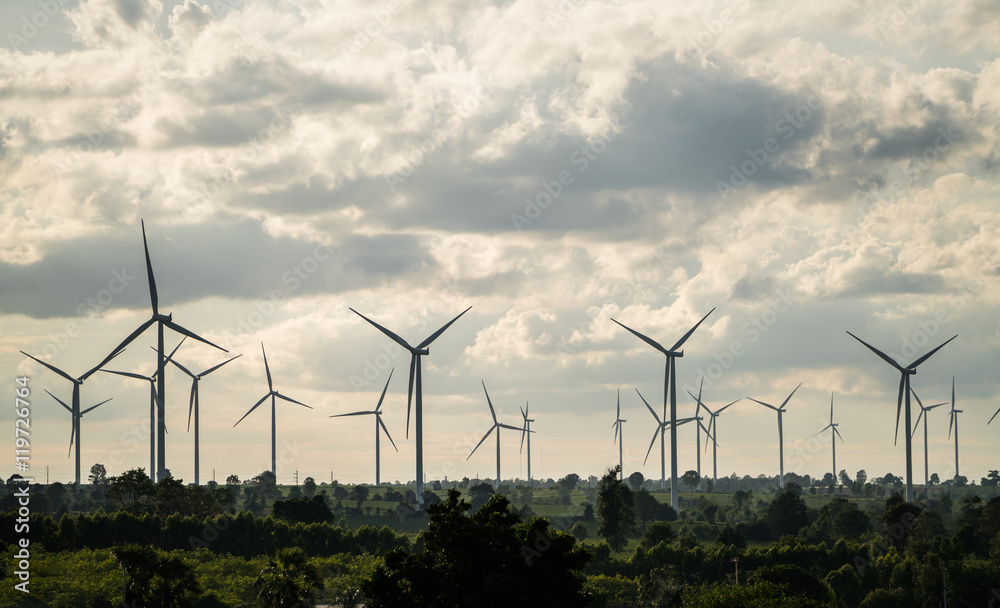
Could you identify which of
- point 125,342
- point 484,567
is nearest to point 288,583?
point 484,567

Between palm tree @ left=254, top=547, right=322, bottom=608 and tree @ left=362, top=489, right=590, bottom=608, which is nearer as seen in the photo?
tree @ left=362, top=489, right=590, bottom=608

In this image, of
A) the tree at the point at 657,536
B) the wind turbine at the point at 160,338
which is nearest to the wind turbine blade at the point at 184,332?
the wind turbine at the point at 160,338

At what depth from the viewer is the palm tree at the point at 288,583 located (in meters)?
99.2

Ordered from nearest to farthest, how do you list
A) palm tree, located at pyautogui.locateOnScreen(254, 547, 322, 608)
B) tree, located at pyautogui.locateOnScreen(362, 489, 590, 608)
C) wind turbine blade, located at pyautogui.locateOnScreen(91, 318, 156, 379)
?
tree, located at pyautogui.locateOnScreen(362, 489, 590, 608), palm tree, located at pyautogui.locateOnScreen(254, 547, 322, 608), wind turbine blade, located at pyautogui.locateOnScreen(91, 318, 156, 379)

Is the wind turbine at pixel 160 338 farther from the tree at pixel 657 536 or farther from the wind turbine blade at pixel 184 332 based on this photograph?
the tree at pixel 657 536

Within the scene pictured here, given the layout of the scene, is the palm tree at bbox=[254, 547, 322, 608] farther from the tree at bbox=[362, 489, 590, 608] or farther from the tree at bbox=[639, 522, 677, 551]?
the tree at bbox=[639, 522, 677, 551]

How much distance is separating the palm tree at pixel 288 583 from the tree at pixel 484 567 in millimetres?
23488

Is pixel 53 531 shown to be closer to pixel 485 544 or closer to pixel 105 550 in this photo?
pixel 105 550

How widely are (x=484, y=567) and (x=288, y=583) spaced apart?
32072 mm

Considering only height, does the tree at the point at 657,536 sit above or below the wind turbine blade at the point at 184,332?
below

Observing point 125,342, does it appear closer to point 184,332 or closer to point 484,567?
point 184,332

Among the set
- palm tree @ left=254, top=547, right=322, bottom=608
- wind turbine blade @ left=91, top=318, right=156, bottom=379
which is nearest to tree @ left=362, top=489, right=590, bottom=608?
palm tree @ left=254, top=547, right=322, bottom=608

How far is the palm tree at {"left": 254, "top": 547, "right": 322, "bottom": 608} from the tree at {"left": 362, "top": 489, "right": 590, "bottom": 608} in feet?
77.1

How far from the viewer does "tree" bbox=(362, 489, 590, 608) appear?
7375 centimetres
